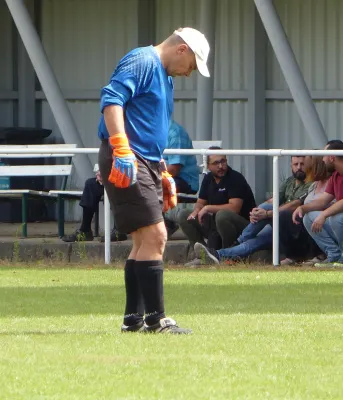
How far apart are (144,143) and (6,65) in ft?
39.9

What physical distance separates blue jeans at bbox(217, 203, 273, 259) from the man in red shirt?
373 millimetres

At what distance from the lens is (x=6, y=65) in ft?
63.1

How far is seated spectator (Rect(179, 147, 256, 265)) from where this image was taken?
41.6 feet

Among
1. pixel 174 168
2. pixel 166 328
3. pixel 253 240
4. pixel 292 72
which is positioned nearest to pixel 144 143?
pixel 166 328

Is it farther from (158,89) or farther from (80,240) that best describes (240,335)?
(80,240)

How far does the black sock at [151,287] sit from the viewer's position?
24.3 ft

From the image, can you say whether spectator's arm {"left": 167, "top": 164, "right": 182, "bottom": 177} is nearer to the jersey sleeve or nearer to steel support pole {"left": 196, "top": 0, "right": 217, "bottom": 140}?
steel support pole {"left": 196, "top": 0, "right": 217, "bottom": 140}

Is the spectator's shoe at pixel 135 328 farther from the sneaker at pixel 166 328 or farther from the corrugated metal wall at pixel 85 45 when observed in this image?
the corrugated metal wall at pixel 85 45

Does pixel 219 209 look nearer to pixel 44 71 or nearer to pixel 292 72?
pixel 292 72

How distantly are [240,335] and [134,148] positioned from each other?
1.17 meters

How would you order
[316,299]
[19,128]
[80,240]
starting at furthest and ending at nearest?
[19,128], [80,240], [316,299]

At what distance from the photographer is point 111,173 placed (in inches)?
281

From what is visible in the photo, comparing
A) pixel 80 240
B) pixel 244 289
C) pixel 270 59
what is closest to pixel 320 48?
pixel 270 59

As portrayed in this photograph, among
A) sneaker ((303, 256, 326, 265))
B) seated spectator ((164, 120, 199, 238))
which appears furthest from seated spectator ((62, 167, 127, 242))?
sneaker ((303, 256, 326, 265))
